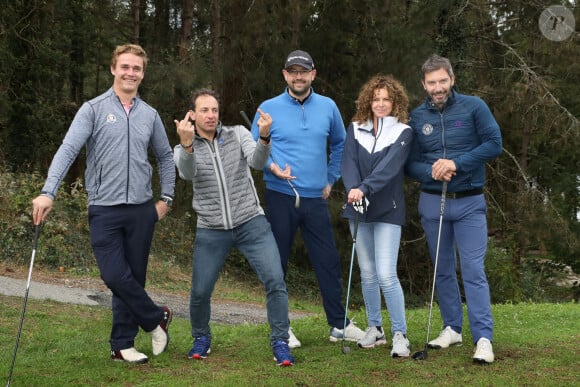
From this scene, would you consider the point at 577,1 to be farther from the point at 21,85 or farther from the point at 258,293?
the point at 21,85

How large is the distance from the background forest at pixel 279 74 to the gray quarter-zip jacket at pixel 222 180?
756 cm

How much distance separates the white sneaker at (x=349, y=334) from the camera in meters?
5.87

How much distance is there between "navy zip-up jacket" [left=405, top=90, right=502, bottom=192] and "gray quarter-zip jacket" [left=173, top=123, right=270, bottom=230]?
47.5 inches

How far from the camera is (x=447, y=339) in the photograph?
5.67 meters

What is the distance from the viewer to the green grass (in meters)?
4.76

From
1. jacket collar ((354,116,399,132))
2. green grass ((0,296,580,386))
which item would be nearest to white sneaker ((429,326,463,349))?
green grass ((0,296,580,386))

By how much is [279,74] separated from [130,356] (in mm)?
10190

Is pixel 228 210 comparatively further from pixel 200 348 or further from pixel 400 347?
pixel 400 347

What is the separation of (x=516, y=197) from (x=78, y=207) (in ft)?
36.6

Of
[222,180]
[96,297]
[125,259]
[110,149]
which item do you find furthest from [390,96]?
[96,297]

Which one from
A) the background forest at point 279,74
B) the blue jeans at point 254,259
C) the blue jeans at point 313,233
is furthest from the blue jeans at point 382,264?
the background forest at point 279,74

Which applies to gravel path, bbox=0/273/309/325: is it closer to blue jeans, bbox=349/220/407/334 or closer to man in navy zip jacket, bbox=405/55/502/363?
blue jeans, bbox=349/220/407/334

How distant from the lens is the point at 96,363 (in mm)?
5242

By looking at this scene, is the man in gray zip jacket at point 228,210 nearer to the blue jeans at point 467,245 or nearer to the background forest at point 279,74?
the blue jeans at point 467,245
